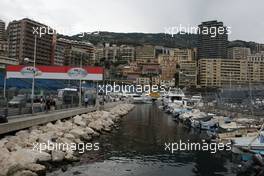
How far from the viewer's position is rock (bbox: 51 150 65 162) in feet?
81.0

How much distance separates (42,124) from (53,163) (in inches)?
465

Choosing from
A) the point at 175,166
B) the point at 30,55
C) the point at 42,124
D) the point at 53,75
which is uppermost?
the point at 30,55

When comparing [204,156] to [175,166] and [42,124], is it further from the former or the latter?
[42,124]

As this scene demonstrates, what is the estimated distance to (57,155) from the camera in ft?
82.4

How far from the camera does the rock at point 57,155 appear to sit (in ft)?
81.0

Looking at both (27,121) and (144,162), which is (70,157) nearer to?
(144,162)

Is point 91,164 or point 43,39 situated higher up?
point 43,39

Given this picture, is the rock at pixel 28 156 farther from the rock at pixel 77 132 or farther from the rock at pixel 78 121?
the rock at pixel 78 121

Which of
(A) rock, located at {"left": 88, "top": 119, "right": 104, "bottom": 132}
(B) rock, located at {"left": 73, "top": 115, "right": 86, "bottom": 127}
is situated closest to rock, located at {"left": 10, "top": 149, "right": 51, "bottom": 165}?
(B) rock, located at {"left": 73, "top": 115, "right": 86, "bottom": 127}

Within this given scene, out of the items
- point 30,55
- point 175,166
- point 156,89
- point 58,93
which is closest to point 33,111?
point 175,166

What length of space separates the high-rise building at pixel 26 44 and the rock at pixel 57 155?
324ft

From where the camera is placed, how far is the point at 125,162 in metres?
27.2

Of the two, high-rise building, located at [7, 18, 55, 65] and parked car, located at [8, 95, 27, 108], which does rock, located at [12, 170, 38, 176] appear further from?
high-rise building, located at [7, 18, 55, 65]

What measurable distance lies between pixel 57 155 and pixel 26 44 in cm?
11821
